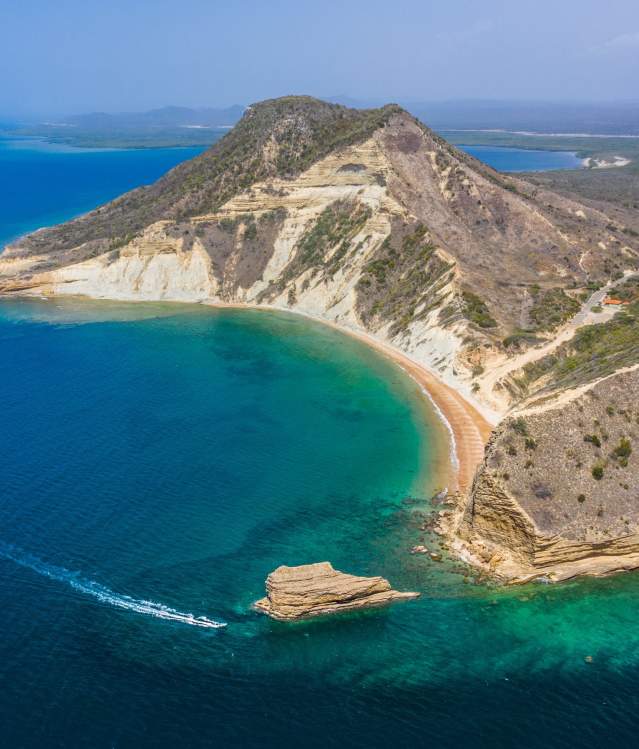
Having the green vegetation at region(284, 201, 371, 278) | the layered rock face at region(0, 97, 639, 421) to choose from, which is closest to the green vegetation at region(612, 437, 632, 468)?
the layered rock face at region(0, 97, 639, 421)

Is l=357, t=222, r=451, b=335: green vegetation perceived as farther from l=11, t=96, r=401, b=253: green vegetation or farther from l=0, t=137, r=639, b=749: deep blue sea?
l=11, t=96, r=401, b=253: green vegetation

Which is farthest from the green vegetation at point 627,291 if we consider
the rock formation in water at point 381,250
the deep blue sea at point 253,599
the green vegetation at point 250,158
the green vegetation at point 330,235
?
the green vegetation at point 250,158

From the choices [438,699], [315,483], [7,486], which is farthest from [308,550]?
[7,486]

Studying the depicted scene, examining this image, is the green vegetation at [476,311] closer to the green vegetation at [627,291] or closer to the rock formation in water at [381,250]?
the rock formation in water at [381,250]

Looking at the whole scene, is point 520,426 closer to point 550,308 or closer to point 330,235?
point 550,308

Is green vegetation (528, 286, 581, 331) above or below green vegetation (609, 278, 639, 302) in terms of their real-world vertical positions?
below

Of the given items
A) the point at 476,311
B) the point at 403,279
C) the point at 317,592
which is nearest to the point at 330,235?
the point at 403,279

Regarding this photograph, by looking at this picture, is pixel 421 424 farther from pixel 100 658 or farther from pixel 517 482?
pixel 100 658
